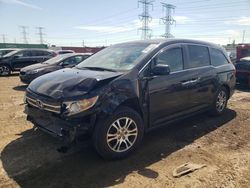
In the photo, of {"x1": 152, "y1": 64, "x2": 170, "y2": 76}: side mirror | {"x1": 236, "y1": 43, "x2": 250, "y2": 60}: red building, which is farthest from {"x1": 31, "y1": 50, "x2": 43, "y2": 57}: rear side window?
{"x1": 152, "y1": 64, "x2": 170, "y2": 76}: side mirror

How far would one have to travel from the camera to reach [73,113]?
11.0ft

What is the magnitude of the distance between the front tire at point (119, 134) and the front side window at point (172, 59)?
112 cm

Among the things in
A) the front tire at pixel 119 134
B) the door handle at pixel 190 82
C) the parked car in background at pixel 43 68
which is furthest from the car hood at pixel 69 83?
the parked car in background at pixel 43 68

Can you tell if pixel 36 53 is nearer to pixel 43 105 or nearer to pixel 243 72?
pixel 243 72

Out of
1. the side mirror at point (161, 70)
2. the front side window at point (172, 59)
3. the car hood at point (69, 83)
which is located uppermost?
the front side window at point (172, 59)

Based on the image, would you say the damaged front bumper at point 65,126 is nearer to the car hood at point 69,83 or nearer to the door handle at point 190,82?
the car hood at point 69,83

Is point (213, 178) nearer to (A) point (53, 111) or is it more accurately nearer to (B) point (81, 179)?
(B) point (81, 179)

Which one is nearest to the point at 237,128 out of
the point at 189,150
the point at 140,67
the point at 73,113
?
the point at 189,150

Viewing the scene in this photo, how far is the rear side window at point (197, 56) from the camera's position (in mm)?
5035

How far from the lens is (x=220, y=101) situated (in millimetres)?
6090

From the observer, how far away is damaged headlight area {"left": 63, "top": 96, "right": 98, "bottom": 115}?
11.0 ft

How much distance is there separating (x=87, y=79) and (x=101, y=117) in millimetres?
600

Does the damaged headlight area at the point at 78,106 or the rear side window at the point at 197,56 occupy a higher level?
the rear side window at the point at 197,56

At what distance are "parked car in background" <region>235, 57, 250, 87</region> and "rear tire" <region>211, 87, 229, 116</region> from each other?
4.71m
